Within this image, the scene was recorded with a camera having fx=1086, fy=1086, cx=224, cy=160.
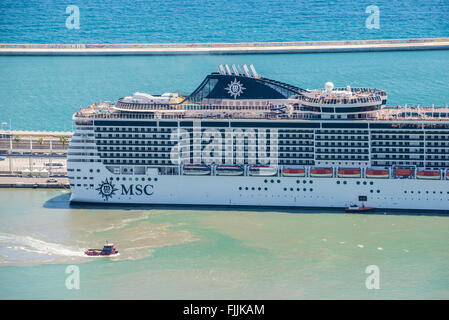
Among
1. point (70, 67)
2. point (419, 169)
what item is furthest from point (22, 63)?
point (419, 169)

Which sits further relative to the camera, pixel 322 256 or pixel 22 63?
pixel 22 63

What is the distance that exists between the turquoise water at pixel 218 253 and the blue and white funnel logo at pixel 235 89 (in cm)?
680

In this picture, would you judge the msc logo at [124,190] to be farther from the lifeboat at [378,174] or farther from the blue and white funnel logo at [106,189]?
the lifeboat at [378,174]

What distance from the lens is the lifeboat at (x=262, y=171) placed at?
5447cm

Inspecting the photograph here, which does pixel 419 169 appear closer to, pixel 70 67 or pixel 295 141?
pixel 295 141

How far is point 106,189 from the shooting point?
182 ft

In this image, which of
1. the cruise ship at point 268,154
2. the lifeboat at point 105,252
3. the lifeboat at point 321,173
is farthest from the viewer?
the lifeboat at point 321,173

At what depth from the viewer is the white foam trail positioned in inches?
1848

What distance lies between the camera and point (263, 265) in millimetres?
44938

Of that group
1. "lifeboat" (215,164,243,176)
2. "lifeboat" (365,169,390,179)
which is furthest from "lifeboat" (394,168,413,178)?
"lifeboat" (215,164,243,176)

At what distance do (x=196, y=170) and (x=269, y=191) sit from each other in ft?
12.7

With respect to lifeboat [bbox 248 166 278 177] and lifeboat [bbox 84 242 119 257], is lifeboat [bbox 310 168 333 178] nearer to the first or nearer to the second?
lifeboat [bbox 248 166 278 177]

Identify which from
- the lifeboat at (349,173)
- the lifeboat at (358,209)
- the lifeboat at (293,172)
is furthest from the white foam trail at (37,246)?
the lifeboat at (349,173)

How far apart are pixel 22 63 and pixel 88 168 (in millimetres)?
31662
